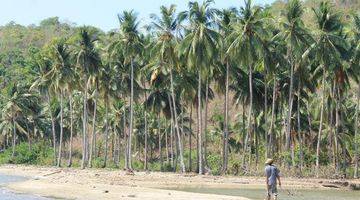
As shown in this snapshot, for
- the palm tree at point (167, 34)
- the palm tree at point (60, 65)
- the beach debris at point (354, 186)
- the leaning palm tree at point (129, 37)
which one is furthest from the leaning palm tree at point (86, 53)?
the beach debris at point (354, 186)

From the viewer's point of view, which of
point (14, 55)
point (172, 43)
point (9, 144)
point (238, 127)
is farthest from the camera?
point (14, 55)

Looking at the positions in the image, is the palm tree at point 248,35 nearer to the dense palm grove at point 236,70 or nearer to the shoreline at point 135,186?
the dense palm grove at point 236,70

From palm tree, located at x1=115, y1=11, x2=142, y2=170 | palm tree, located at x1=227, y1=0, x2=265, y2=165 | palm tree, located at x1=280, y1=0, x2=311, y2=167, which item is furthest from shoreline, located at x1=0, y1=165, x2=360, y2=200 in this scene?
palm tree, located at x1=115, y1=11, x2=142, y2=170

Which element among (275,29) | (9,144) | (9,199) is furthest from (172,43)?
(9,144)

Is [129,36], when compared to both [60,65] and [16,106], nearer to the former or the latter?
[60,65]

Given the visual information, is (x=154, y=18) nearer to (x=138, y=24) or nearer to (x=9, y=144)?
(x=138, y=24)

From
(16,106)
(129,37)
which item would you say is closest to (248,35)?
(129,37)

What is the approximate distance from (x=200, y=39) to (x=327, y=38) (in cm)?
1126

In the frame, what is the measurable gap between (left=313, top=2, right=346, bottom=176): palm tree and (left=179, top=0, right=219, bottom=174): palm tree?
9282 millimetres

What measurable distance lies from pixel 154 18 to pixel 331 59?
1709cm

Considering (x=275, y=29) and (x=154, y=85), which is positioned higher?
(x=275, y=29)

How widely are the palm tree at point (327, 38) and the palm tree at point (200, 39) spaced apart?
30.5 feet

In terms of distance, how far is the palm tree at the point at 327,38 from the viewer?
168 ft

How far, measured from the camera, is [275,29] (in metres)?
57.2
